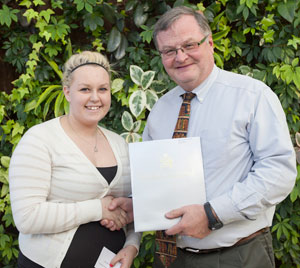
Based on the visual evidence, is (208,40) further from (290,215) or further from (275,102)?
(290,215)

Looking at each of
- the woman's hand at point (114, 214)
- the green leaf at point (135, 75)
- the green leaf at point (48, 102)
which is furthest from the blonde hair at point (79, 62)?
the green leaf at point (48, 102)

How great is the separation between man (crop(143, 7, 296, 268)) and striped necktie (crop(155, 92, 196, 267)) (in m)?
0.02

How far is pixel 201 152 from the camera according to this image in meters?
1.42

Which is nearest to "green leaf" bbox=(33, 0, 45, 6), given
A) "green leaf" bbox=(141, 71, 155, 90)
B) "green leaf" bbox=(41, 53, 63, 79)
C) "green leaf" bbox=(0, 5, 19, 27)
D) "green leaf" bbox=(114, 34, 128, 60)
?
"green leaf" bbox=(0, 5, 19, 27)

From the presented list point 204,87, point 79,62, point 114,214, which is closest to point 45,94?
point 79,62

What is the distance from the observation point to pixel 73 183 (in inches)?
59.0

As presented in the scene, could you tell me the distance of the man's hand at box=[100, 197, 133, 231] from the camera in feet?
5.05

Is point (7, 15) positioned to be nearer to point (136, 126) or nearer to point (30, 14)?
point (30, 14)

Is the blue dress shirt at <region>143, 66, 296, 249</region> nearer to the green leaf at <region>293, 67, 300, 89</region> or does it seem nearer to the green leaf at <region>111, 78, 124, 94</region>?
the green leaf at <region>293, 67, 300, 89</region>

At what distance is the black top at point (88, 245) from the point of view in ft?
4.85

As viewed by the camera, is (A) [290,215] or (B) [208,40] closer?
(B) [208,40]

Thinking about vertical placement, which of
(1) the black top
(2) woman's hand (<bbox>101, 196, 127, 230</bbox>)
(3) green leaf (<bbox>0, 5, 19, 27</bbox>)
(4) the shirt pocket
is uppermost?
(3) green leaf (<bbox>0, 5, 19, 27</bbox>)

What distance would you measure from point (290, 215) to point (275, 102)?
1530 mm

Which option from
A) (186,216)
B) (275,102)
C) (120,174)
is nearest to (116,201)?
(120,174)
